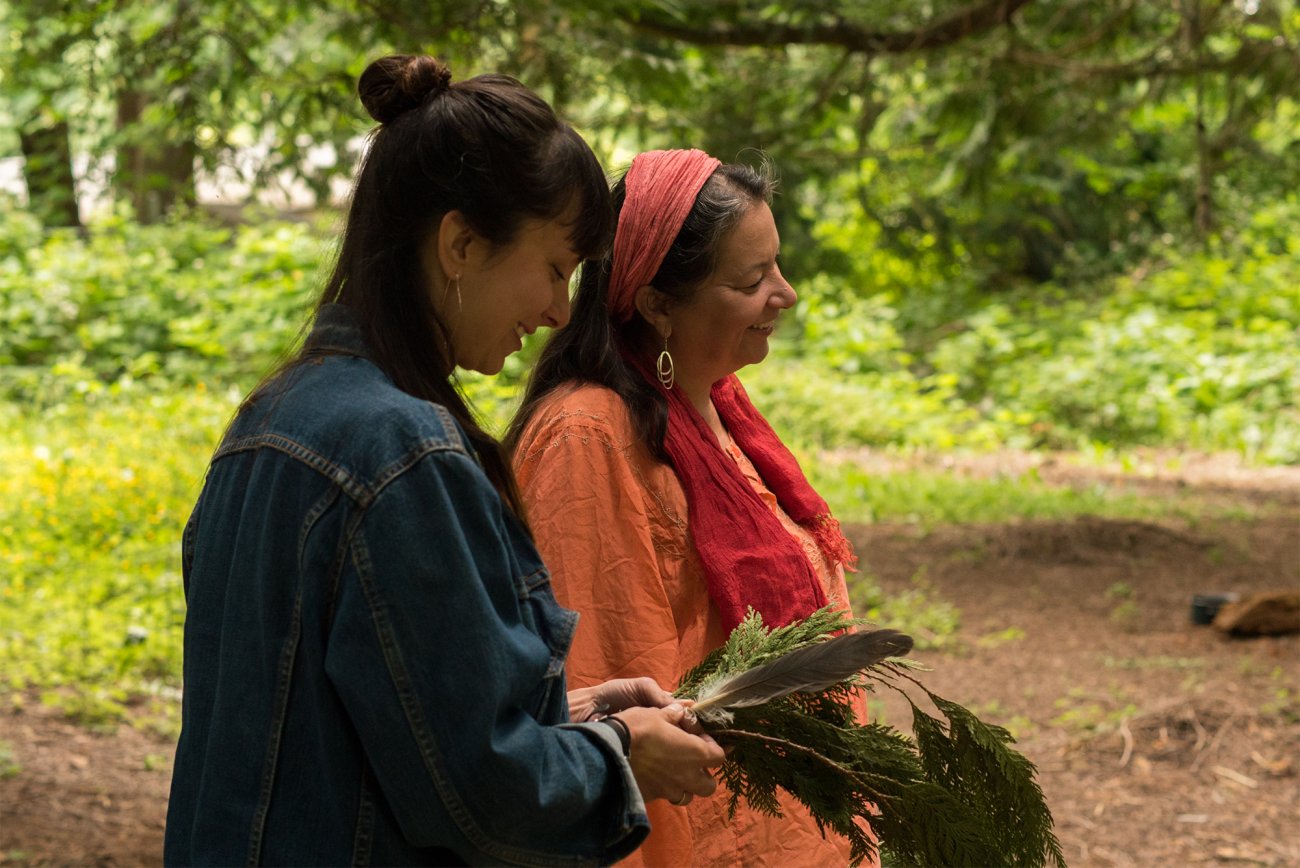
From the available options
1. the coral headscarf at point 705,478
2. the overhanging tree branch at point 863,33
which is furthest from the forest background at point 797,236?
the coral headscarf at point 705,478

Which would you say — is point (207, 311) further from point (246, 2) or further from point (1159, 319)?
point (1159, 319)

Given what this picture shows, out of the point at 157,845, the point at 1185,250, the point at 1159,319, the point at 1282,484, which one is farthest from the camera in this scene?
the point at 1185,250

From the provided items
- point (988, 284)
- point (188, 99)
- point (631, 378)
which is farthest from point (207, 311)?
point (631, 378)

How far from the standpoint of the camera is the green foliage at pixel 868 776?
2035 mm

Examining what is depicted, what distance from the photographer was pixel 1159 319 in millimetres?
13945

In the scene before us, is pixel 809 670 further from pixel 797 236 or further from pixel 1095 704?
pixel 797 236

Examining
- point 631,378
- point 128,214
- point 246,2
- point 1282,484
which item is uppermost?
point 246,2

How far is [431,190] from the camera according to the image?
1639mm

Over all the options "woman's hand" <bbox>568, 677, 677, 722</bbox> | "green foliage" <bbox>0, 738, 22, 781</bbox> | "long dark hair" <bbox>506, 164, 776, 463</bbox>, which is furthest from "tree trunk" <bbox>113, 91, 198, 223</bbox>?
"woman's hand" <bbox>568, 677, 677, 722</bbox>

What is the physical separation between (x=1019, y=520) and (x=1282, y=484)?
2.76m

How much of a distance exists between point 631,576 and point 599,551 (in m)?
0.07

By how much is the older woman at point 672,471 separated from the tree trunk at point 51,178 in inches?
544

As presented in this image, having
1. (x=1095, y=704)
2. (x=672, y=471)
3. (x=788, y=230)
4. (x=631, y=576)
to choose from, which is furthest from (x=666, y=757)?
(x=788, y=230)

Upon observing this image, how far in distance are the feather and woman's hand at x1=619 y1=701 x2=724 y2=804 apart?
0.17 metres
